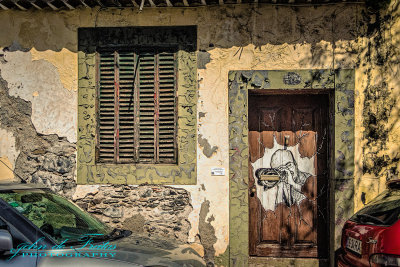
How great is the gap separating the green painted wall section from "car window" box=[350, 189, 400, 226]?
9.79ft

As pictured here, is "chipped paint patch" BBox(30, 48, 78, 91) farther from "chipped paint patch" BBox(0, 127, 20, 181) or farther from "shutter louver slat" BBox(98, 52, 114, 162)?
"chipped paint patch" BBox(0, 127, 20, 181)

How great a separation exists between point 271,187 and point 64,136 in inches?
139

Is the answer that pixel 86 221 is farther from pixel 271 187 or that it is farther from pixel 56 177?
pixel 271 187

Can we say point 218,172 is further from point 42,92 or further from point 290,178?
point 42,92

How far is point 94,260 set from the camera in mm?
3615

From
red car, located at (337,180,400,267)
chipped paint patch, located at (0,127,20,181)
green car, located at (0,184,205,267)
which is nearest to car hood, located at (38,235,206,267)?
green car, located at (0,184,205,267)

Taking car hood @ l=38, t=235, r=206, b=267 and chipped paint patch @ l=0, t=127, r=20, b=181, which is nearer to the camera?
car hood @ l=38, t=235, r=206, b=267

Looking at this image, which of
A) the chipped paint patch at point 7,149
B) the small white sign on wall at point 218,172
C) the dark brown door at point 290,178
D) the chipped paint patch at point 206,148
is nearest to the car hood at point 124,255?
the small white sign on wall at point 218,172

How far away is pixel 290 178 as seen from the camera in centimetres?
708

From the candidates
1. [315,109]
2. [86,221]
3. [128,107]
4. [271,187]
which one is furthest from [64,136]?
[315,109]

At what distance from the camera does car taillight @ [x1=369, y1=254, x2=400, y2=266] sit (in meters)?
3.68

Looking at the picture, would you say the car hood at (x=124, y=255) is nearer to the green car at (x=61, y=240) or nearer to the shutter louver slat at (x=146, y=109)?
the green car at (x=61, y=240)

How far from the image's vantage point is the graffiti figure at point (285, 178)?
23.2 feet

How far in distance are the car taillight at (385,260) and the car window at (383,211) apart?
31 cm
